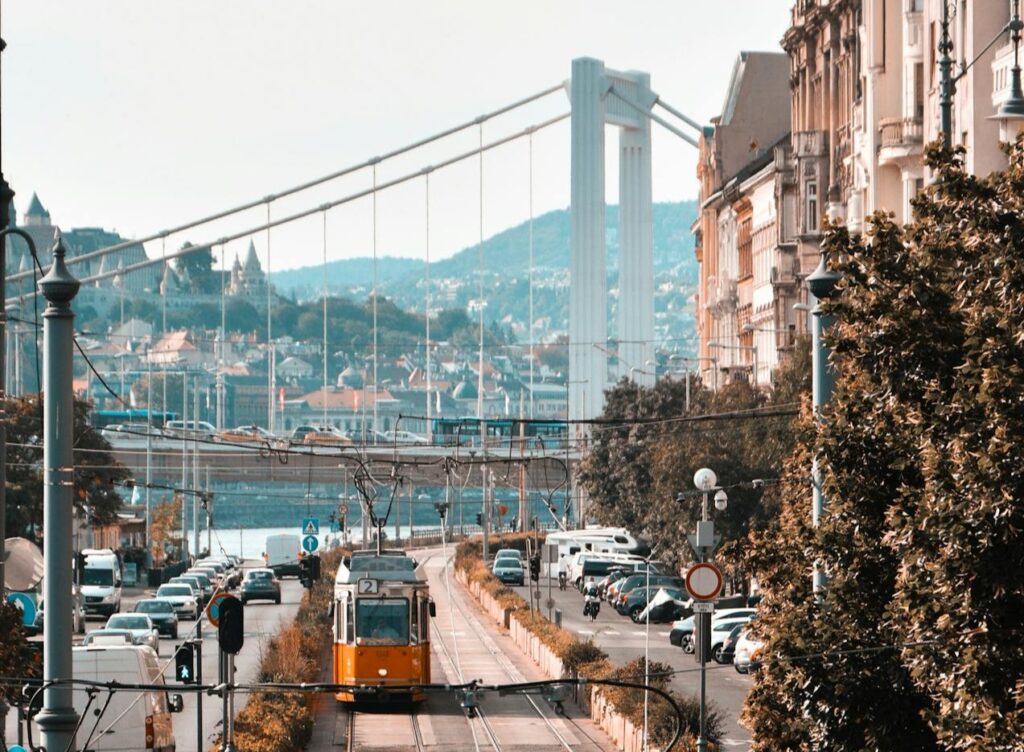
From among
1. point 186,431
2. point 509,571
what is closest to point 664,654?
point 509,571

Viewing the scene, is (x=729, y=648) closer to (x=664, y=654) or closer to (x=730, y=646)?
(x=730, y=646)

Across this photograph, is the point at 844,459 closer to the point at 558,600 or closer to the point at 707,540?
the point at 707,540

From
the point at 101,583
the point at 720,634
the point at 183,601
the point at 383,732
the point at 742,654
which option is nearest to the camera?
the point at 383,732

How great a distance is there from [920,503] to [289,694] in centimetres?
2423

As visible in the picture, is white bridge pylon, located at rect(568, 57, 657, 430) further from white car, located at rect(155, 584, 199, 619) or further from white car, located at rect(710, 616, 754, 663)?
white car, located at rect(710, 616, 754, 663)

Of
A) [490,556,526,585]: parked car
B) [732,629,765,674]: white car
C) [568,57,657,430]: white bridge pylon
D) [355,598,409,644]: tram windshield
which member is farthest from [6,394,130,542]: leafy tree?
[568,57,657,430]: white bridge pylon

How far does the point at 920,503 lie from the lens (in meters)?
20.6

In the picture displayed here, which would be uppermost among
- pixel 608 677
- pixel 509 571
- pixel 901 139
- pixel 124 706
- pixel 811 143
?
pixel 811 143

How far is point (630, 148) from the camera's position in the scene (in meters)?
162

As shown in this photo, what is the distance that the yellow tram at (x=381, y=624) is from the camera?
159ft

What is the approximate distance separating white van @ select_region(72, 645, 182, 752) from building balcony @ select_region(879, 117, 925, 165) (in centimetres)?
3332

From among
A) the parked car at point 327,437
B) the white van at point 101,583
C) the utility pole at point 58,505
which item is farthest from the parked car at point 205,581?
the utility pole at point 58,505

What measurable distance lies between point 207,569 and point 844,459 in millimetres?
80426

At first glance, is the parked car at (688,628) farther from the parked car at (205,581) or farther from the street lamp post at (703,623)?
the parked car at (205,581)
